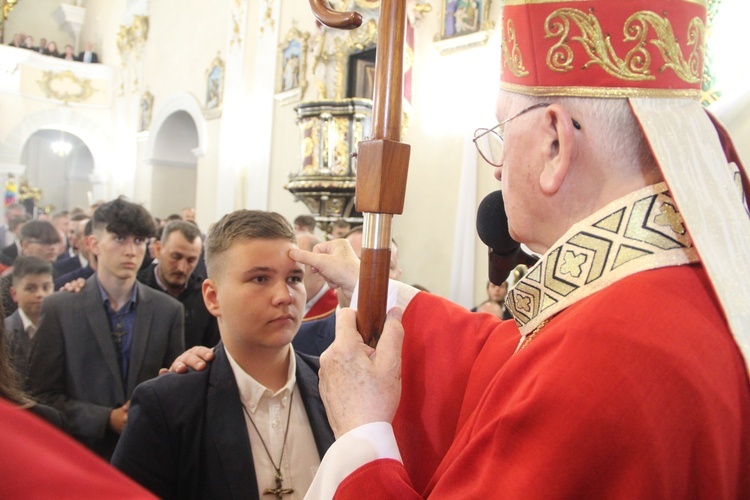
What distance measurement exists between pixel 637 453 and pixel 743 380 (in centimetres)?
19

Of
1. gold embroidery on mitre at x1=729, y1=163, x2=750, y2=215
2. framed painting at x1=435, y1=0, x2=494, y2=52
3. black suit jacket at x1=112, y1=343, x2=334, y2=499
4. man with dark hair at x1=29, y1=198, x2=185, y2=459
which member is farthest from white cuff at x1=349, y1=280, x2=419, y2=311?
framed painting at x1=435, y1=0, x2=494, y2=52

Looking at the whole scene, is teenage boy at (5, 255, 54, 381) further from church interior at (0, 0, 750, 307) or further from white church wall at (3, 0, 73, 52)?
white church wall at (3, 0, 73, 52)

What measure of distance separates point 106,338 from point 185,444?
122cm

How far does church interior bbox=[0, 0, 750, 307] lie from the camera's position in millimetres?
6125

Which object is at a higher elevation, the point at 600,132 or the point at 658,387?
the point at 600,132

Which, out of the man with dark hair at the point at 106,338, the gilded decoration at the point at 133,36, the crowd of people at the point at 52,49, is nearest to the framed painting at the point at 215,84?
the gilded decoration at the point at 133,36

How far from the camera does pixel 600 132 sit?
103 cm

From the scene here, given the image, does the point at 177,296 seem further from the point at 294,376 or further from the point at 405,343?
the point at 405,343

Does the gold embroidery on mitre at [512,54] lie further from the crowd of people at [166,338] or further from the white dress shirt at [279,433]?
the white dress shirt at [279,433]

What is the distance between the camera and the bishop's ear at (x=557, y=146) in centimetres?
104

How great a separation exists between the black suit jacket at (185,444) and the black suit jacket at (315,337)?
3.26 ft

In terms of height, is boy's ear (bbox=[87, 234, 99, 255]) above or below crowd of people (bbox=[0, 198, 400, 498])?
above

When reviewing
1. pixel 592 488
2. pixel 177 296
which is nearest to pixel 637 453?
pixel 592 488

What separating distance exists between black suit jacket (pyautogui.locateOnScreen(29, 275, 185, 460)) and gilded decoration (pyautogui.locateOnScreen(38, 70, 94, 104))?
15.2 metres
